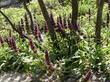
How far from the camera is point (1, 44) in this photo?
755 centimetres

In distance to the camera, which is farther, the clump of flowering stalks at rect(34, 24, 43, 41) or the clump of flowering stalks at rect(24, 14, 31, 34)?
the clump of flowering stalks at rect(24, 14, 31, 34)

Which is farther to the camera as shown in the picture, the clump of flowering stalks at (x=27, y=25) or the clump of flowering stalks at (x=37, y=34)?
Answer: the clump of flowering stalks at (x=27, y=25)

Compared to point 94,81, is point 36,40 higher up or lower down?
higher up

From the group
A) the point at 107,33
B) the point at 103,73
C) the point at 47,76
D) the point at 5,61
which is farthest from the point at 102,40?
the point at 5,61

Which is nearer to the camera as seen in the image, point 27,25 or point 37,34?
point 37,34

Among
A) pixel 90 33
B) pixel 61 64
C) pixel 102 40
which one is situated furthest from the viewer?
pixel 90 33

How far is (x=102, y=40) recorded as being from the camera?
678 cm

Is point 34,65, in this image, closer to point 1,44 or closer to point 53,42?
point 53,42

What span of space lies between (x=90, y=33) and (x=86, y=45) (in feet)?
2.72

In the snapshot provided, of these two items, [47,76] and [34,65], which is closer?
[47,76]

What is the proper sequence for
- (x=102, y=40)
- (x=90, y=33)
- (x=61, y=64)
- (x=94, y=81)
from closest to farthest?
(x=94, y=81) → (x=61, y=64) → (x=102, y=40) → (x=90, y=33)

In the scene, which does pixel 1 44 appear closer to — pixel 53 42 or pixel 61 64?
pixel 53 42

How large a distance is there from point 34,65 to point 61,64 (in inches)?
21.3

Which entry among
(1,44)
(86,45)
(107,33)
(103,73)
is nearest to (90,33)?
(107,33)
